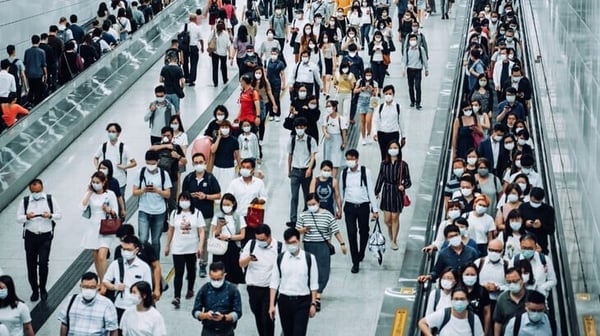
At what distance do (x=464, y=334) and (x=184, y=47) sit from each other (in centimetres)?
1401

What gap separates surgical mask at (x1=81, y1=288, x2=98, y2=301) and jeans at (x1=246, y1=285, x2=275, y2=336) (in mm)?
1853

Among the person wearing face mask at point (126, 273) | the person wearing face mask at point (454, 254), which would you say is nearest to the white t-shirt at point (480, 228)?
the person wearing face mask at point (454, 254)

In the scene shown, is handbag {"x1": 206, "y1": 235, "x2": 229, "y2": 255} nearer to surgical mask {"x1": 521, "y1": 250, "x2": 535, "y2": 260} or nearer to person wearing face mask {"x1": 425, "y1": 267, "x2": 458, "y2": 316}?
person wearing face mask {"x1": 425, "y1": 267, "x2": 458, "y2": 316}

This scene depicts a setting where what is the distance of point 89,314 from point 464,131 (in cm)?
778

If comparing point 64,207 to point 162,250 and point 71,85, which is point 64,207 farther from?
point 71,85

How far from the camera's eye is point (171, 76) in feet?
64.3

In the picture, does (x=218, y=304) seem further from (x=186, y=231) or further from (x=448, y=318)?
(x=186, y=231)

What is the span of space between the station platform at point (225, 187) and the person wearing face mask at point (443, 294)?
6.05 ft

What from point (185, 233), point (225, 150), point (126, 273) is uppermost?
point (126, 273)

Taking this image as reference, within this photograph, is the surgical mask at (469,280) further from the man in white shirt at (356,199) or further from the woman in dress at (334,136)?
the woman in dress at (334,136)

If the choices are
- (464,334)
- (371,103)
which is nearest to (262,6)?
(371,103)

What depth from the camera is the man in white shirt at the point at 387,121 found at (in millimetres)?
18031

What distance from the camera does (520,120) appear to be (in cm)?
1755

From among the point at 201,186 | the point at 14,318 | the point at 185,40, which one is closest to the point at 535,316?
the point at 14,318
